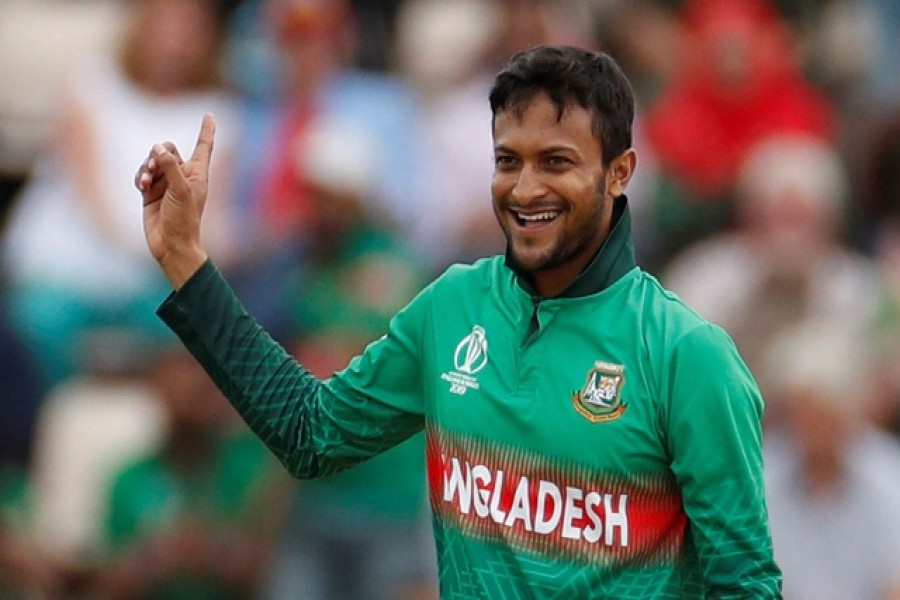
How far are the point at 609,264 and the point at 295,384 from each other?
2.49ft

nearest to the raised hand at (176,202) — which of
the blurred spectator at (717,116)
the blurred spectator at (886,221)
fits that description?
the blurred spectator at (886,221)

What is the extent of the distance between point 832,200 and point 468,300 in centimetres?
537

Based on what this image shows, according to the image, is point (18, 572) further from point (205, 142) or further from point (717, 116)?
point (717, 116)

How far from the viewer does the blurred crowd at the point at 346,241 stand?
774 centimetres

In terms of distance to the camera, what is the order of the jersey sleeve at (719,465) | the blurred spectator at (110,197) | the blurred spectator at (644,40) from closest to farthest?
1. the jersey sleeve at (719,465)
2. the blurred spectator at (110,197)
3. the blurred spectator at (644,40)

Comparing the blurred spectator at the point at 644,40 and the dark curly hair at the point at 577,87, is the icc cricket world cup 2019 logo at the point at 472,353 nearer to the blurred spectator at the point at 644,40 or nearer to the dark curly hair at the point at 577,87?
the dark curly hair at the point at 577,87

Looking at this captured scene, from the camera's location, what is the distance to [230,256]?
8.89m

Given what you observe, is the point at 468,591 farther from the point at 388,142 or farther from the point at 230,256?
the point at 388,142

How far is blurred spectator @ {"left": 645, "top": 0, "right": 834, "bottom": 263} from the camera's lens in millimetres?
10055

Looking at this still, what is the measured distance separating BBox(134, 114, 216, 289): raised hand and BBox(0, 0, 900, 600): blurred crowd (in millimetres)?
3362

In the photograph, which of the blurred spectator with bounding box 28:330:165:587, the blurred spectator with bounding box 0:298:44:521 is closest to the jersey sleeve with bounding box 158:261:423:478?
the blurred spectator with bounding box 28:330:165:587

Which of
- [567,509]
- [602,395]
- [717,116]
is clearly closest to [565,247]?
[602,395]

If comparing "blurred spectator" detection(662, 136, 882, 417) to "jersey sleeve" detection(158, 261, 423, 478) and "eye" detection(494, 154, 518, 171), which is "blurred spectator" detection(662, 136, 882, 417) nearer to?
"jersey sleeve" detection(158, 261, 423, 478)

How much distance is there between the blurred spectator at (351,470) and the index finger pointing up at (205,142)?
3430 millimetres
